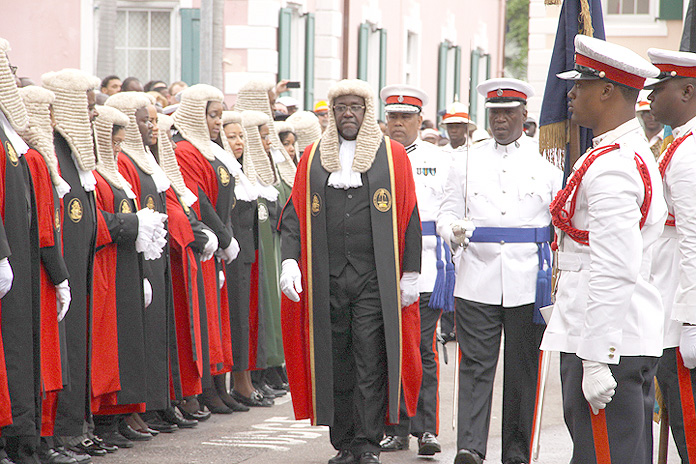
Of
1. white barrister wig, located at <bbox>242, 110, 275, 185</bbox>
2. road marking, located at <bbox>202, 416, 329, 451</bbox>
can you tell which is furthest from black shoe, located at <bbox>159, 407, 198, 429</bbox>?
white barrister wig, located at <bbox>242, 110, 275, 185</bbox>

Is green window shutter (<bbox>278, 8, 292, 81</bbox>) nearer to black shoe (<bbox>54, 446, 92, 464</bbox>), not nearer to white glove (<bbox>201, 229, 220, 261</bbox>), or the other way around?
white glove (<bbox>201, 229, 220, 261</bbox>)

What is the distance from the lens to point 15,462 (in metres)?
6.34

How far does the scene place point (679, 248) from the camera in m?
5.48

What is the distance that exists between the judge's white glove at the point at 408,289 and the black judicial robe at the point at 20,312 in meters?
2.09

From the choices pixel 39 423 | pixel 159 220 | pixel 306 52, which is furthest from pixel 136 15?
pixel 39 423

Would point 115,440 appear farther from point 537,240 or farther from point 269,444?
point 537,240

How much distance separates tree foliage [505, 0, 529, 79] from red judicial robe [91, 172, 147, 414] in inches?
1684

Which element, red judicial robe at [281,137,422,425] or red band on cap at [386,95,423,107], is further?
red band on cap at [386,95,423,107]

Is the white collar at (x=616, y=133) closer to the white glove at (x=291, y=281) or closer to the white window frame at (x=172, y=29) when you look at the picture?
the white glove at (x=291, y=281)

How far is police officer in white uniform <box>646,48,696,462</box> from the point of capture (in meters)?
5.42

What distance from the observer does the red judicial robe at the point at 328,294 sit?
7.06 metres

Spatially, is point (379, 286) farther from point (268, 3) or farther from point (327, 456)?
point (268, 3)

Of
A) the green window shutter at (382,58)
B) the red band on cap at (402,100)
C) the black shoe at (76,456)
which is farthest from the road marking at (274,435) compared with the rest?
the green window shutter at (382,58)

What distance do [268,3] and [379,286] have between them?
1230 cm
